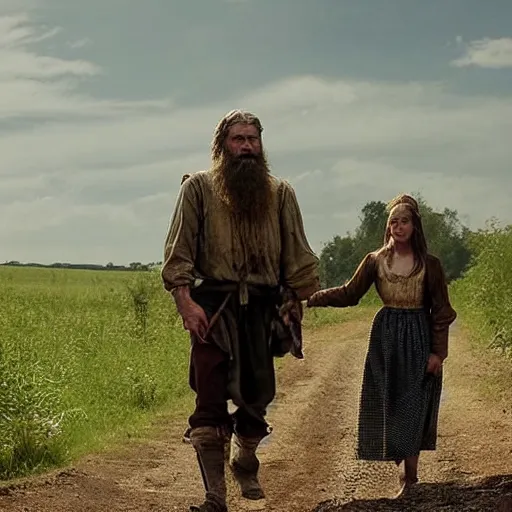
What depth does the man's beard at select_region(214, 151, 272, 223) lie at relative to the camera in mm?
5508

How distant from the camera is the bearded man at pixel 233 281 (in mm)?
5477

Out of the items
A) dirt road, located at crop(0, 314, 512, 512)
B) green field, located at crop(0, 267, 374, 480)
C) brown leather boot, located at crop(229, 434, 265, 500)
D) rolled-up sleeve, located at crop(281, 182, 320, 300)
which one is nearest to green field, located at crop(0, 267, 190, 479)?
green field, located at crop(0, 267, 374, 480)

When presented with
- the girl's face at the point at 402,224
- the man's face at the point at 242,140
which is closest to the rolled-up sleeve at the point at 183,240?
the man's face at the point at 242,140

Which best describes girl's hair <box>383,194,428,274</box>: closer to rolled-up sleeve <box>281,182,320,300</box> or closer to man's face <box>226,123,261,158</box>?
rolled-up sleeve <box>281,182,320,300</box>

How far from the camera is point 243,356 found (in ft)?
18.3

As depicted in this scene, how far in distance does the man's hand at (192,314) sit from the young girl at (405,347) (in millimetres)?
999

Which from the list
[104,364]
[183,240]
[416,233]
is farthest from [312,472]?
[104,364]

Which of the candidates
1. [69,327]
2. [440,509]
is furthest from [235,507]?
[69,327]

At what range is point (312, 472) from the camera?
777 cm

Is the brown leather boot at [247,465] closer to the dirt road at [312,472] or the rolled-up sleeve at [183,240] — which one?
the dirt road at [312,472]

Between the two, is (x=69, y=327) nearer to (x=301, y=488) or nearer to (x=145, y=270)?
(x=145, y=270)

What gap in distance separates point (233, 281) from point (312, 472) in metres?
2.72

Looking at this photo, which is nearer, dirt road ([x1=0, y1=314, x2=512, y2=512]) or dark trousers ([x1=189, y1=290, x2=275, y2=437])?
dark trousers ([x1=189, y1=290, x2=275, y2=437])

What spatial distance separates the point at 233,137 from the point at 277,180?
0.36 meters
